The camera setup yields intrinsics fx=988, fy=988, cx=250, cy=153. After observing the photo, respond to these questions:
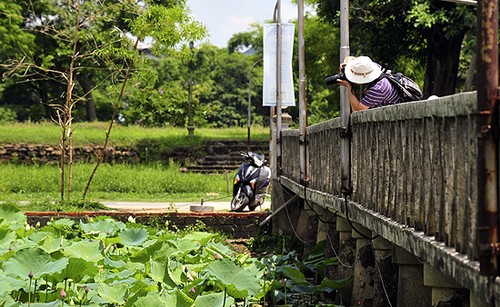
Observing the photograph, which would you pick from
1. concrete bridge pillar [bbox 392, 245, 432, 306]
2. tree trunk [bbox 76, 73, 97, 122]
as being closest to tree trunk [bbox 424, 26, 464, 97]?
concrete bridge pillar [bbox 392, 245, 432, 306]

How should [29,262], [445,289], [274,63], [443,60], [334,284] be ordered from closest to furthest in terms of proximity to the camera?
[445,289], [29,262], [334,284], [274,63], [443,60]

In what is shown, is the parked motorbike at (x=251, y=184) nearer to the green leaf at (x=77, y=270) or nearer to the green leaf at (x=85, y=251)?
the green leaf at (x=85, y=251)

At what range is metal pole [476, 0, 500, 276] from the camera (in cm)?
487

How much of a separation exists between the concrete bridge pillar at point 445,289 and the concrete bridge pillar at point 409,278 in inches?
44.0

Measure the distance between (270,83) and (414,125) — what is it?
11.4m

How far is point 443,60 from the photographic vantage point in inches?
1074

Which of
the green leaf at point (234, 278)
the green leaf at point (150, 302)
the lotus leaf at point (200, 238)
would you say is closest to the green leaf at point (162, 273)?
the green leaf at point (234, 278)

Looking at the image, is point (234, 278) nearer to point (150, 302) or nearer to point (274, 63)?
point (150, 302)

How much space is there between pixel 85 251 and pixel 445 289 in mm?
3856

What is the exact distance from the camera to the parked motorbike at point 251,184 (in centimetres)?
1975

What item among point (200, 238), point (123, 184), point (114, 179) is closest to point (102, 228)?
point (200, 238)

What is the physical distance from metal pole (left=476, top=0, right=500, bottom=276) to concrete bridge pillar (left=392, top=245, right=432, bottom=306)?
3.13 meters

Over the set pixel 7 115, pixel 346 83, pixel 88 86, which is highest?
pixel 88 86

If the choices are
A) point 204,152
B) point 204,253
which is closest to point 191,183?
point 204,152
